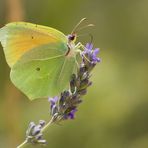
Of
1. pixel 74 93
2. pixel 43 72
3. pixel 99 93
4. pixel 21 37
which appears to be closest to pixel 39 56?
pixel 43 72

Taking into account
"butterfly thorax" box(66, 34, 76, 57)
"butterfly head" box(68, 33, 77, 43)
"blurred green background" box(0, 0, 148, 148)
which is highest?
"butterfly head" box(68, 33, 77, 43)

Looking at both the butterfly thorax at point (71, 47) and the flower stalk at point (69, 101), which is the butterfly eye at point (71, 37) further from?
the flower stalk at point (69, 101)

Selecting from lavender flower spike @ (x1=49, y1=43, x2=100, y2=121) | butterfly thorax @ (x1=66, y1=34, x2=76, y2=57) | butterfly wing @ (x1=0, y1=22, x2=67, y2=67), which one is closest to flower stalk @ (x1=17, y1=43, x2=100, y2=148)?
lavender flower spike @ (x1=49, y1=43, x2=100, y2=121)

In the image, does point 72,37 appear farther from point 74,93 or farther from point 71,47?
point 74,93

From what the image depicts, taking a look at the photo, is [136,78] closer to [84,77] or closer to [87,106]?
[87,106]

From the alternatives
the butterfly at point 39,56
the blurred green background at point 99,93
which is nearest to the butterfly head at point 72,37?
the butterfly at point 39,56

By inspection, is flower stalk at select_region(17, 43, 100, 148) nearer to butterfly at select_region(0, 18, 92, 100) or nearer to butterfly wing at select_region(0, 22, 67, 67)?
butterfly at select_region(0, 18, 92, 100)
